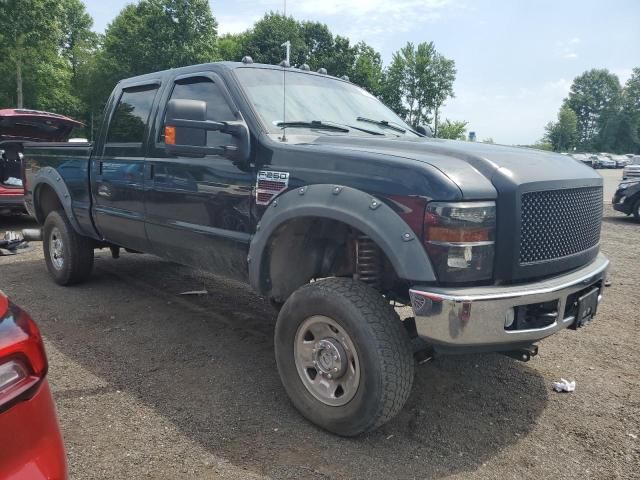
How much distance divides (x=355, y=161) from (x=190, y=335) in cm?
229

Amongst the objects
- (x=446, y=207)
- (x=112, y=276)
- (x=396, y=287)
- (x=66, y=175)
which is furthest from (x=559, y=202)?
(x=112, y=276)

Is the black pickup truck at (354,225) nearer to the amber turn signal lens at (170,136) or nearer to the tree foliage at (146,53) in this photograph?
the amber turn signal lens at (170,136)

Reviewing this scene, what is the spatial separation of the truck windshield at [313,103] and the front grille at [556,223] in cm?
140

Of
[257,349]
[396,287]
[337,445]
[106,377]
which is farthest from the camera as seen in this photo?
[257,349]

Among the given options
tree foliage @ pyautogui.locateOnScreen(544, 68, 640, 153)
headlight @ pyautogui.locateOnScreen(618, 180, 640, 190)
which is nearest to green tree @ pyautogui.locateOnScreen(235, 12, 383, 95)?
headlight @ pyautogui.locateOnScreen(618, 180, 640, 190)

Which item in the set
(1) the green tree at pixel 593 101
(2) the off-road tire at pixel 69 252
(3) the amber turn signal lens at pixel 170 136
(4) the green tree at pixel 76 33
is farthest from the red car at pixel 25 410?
(1) the green tree at pixel 593 101

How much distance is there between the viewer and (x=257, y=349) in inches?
159

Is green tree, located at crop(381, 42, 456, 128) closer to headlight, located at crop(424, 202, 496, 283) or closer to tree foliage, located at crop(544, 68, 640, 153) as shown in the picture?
tree foliage, located at crop(544, 68, 640, 153)

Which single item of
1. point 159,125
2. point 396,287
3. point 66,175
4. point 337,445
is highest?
point 159,125

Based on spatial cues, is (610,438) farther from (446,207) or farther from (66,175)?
(66,175)

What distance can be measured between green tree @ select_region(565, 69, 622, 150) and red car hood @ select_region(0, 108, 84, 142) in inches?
3784

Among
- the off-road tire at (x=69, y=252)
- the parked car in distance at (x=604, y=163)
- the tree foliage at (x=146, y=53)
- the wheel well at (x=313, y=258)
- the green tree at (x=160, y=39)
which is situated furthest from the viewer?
the parked car in distance at (x=604, y=163)

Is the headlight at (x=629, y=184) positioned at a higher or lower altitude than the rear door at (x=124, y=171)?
lower

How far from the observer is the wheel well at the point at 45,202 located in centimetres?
574
